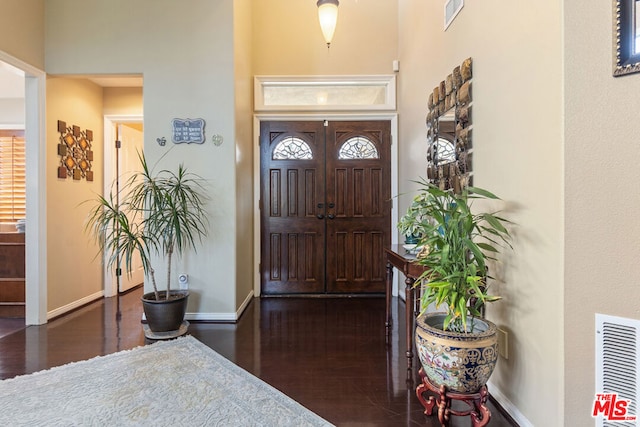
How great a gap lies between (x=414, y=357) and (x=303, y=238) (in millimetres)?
2075

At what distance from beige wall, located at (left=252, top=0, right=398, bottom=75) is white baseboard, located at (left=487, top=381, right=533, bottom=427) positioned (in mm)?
3538

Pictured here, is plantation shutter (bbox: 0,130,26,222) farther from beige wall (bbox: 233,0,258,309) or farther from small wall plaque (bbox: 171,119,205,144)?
beige wall (bbox: 233,0,258,309)

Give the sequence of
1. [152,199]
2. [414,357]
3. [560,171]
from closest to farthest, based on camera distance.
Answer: [560,171], [414,357], [152,199]

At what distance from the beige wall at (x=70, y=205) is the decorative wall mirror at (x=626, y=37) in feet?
13.8

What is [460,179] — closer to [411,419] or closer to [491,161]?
[491,161]

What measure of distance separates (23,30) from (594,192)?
4.35 meters

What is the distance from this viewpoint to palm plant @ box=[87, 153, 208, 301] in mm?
2742

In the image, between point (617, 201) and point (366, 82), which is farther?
point (366, 82)

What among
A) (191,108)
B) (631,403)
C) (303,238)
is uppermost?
(191,108)

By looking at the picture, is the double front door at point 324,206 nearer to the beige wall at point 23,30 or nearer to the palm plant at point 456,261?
the beige wall at point 23,30

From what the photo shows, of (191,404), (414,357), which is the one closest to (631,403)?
(414,357)

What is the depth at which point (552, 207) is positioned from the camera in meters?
1.41

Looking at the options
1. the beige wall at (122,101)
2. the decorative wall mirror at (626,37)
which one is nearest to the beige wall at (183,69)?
the beige wall at (122,101)

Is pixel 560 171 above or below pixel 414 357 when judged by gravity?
above
